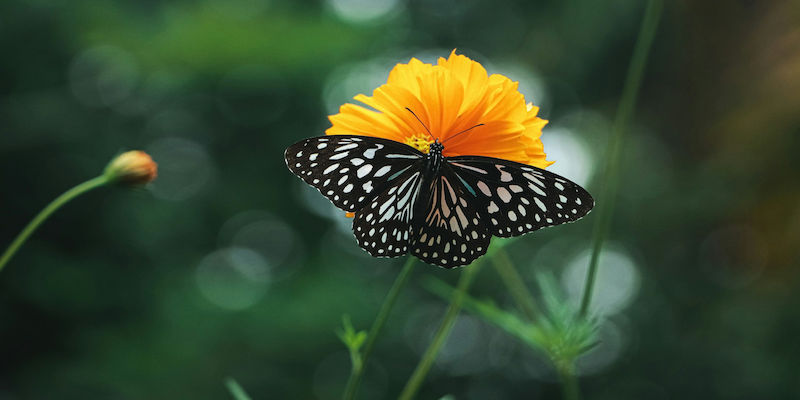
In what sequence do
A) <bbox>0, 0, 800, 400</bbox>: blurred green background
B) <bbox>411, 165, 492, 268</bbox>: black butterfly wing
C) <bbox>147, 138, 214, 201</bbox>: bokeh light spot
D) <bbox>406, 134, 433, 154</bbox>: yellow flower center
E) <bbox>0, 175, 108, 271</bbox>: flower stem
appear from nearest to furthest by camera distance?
1. <bbox>0, 175, 108, 271</bbox>: flower stem
2. <bbox>411, 165, 492, 268</bbox>: black butterfly wing
3. <bbox>406, 134, 433, 154</bbox>: yellow flower center
4. <bbox>0, 0, 800, 400</bbox>: blurred green background
5. <bbox>147, 138, 214, 201</bbox>: bokeh light spot

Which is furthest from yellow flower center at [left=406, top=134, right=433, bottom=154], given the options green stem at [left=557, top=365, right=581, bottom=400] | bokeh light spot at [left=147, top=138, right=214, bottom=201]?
bokeh light spot at [left=147, top=138, right=214, bottom=201]

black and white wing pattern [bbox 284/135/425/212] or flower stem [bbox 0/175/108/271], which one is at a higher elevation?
black and white wing pattern [bbox 284/135/425/212]

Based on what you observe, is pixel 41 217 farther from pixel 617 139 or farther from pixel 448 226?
pixel 617 139

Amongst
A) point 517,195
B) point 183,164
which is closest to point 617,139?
point 517,195

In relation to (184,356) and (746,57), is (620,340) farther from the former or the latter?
(184,356)

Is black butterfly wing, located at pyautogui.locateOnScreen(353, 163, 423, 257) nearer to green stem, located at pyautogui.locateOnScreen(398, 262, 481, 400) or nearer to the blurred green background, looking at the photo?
green stem, located at pyautogui.locateOnScreen(398, 262, 481, 400)

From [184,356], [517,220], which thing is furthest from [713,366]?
[517,220]

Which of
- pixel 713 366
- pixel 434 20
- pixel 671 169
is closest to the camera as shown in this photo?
pixel 713 366
